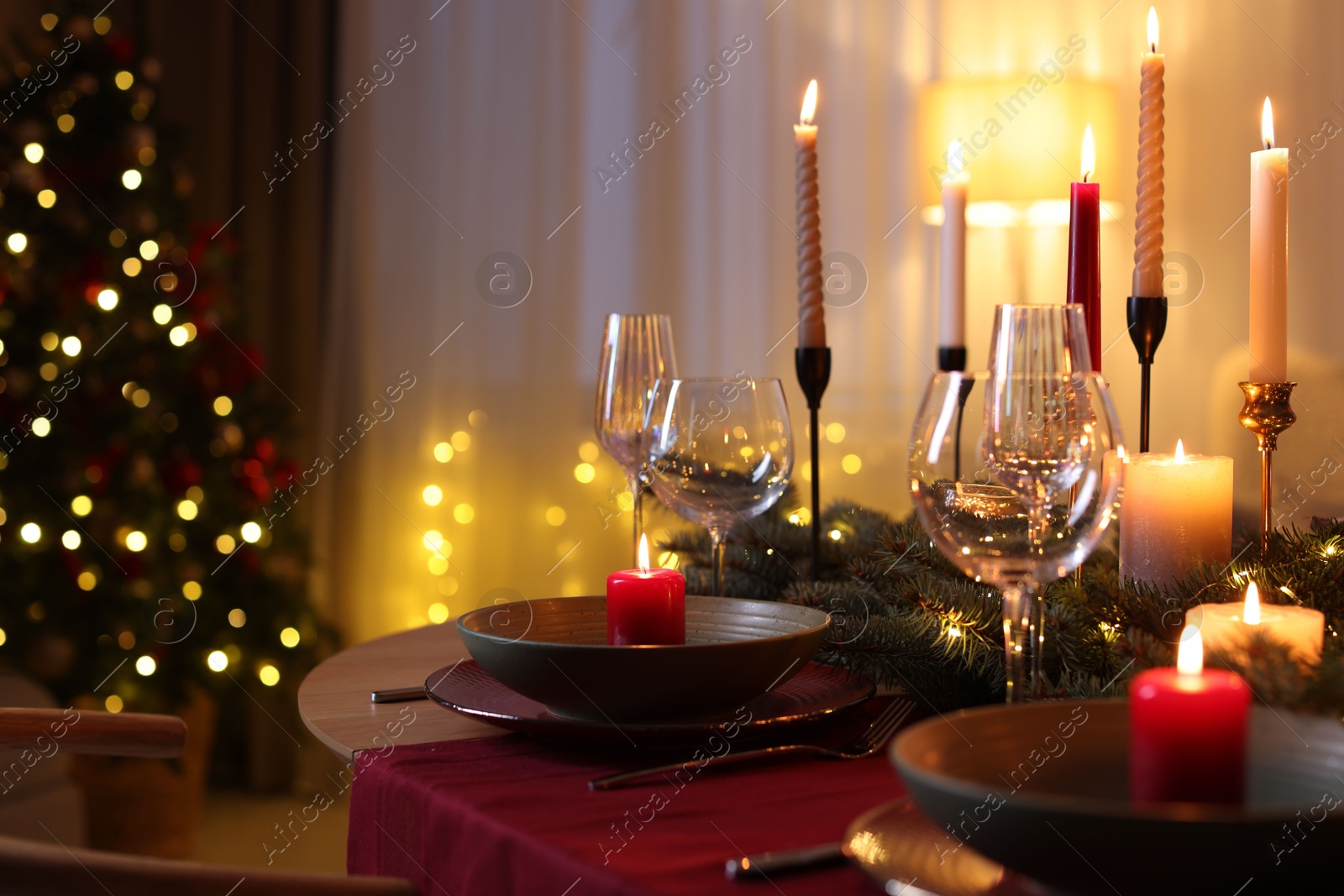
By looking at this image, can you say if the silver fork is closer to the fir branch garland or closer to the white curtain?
the fir branch garland

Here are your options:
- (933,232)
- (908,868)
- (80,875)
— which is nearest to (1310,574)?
(908,868)

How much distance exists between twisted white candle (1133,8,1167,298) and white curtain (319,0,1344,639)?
79 centimetres

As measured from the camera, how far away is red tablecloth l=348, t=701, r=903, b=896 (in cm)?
59

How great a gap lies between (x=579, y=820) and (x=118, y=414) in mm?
2194

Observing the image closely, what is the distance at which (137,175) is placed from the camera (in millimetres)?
2623

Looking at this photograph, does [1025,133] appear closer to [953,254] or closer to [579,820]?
[953,254]

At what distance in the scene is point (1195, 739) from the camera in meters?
0.49

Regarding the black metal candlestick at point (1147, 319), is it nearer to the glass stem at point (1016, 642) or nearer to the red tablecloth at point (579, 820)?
the glass stem at point (1016, 642)

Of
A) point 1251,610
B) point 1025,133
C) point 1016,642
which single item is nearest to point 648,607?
point 1016,642

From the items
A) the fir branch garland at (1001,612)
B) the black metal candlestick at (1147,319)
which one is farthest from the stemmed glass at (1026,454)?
the black metal candlestick at (1147,319)

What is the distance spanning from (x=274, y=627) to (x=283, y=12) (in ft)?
5.25

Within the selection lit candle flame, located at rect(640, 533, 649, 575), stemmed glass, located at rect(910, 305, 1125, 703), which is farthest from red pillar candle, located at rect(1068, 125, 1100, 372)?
lit candle flame, located at rect(640, 533, 649, 575)

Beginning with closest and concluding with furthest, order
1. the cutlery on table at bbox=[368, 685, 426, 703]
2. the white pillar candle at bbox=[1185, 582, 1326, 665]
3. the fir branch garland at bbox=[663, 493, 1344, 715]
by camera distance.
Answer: the white pillar candle at bbox=[1185, 582, 1326, 665], the fir branch garland at bbox=[663, 493, 1344, 715], the cutlery on table at bbox=[368, 685, 426, 703]

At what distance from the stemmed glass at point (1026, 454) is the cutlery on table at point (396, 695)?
44 cm
